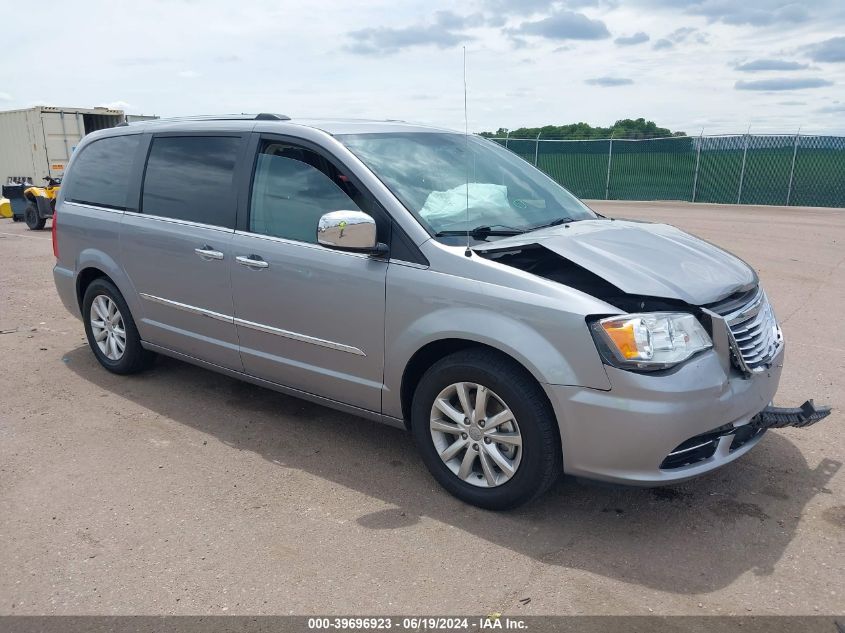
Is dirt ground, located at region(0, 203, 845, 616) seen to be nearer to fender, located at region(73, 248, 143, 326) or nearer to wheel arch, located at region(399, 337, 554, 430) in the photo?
wheel arch, located at region(399, 337, 554, 430)

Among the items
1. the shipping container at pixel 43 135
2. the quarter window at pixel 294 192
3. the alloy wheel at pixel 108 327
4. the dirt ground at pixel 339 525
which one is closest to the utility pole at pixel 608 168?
the shipping container at pixel 43 135

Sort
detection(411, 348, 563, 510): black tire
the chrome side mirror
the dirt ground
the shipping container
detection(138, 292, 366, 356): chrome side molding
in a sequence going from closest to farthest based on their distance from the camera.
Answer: the dirt ground, detection(411, 348, 563, 510): black tire, the chrome side mirror, detection(138, 292, 366, 356): chrome side molding, the shipping container

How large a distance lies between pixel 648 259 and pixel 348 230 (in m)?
1.50

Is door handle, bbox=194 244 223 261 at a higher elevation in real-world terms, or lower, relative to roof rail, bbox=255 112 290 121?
lower

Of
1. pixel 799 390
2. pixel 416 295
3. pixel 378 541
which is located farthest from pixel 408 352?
pixel 799 390

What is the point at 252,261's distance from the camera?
4281 mm

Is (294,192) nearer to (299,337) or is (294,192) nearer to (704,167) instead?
(299,337)

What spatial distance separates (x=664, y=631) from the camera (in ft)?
8.89

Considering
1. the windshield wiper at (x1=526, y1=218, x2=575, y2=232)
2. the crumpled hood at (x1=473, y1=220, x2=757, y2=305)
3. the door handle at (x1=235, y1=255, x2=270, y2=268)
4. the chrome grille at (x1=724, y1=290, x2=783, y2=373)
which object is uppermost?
the windshield wiper at (x1=526, y1=218, x2=575, y2=232)

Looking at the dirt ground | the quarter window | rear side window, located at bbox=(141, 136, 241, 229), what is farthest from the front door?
the dirt ground

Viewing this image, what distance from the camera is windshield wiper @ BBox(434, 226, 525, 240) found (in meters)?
3.75

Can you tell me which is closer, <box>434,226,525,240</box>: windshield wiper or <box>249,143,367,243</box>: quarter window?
<box>434,226,525,240</box>: windshield wiper

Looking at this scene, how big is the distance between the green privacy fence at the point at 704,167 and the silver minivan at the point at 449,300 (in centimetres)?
1727

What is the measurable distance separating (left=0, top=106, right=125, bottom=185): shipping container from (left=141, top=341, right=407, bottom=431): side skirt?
18.5 m
